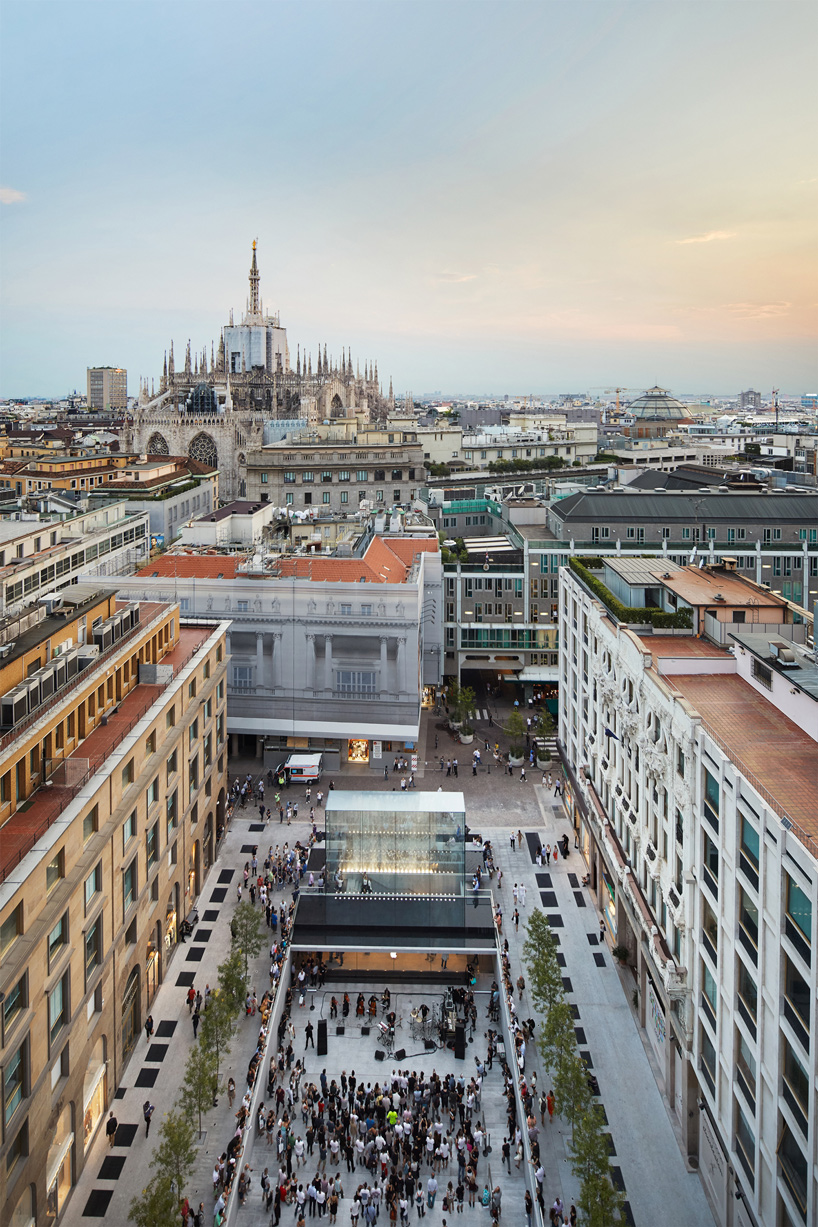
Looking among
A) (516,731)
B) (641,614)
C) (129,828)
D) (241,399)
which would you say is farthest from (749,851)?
(241,399)

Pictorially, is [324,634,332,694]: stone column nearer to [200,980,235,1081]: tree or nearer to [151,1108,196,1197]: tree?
[200,980,235,1081]: tree

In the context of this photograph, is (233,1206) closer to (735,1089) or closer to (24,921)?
(24,921)

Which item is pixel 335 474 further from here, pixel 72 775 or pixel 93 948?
pixel 93 948

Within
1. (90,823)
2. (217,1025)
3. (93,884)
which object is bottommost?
(217,1025)

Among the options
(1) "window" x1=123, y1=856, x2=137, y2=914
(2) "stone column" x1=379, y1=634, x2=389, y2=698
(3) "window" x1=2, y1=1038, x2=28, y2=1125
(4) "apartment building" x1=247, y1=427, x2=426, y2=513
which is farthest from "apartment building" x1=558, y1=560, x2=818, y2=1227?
(4) "apartment building" x1=247, y1=427, x2=426, y2=513

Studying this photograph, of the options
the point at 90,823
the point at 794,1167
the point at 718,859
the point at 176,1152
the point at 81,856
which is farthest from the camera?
the point at 90,823

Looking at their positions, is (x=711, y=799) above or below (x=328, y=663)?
above

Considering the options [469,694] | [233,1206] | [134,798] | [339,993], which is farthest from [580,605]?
[233,1206]
